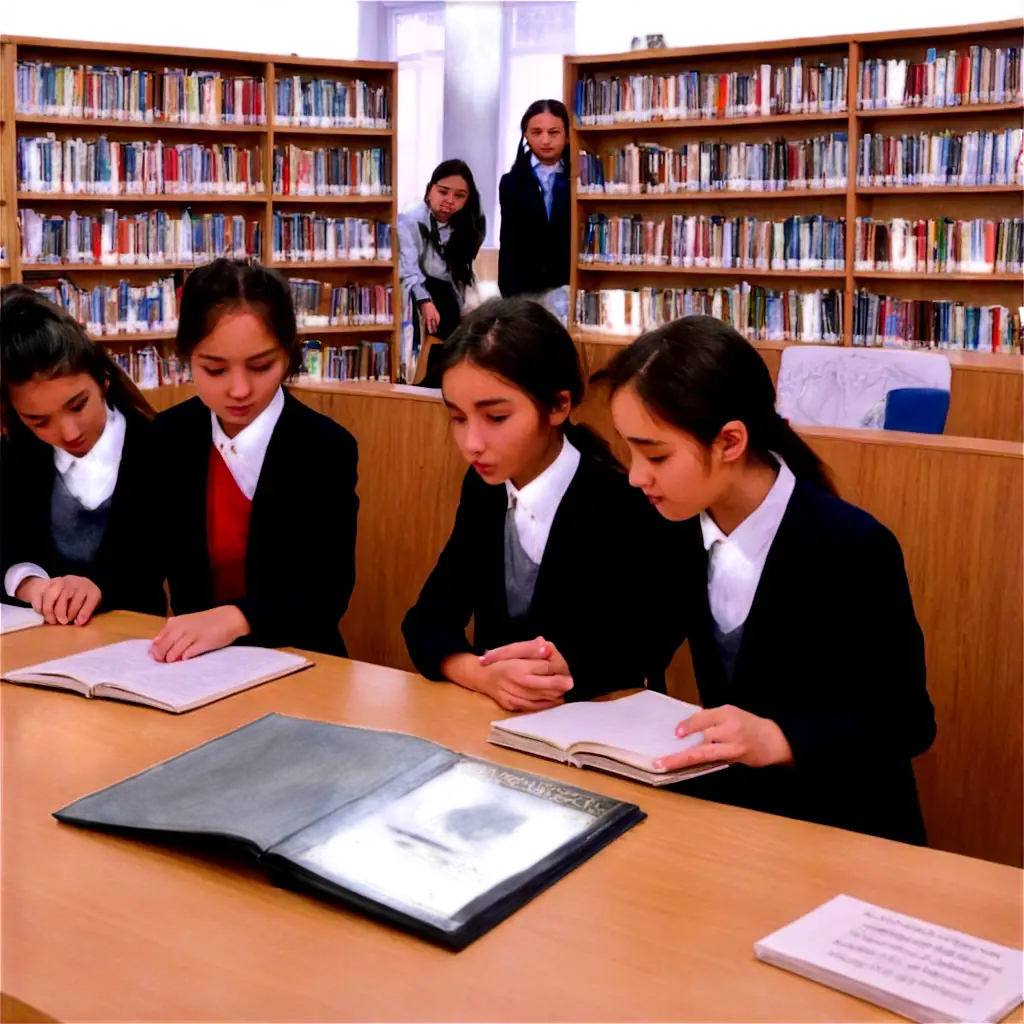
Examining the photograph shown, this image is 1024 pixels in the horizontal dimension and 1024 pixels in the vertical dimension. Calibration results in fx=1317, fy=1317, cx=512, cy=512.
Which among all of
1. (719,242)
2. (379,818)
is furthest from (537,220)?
(379,818)

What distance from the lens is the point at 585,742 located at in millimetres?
1422

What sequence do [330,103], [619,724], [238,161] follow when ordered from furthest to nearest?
[330,103]
[238,161]
[619,724]

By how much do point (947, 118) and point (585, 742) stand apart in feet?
17.2

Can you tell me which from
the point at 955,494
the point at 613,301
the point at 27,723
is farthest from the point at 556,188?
the point at 27,723

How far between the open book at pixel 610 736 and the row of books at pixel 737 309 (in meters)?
4.56

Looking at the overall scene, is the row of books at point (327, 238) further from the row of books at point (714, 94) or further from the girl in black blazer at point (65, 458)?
the girl in black blazer at point (65, 458)

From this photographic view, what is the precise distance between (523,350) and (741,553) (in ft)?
1.50

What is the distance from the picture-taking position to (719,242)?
6.54 m

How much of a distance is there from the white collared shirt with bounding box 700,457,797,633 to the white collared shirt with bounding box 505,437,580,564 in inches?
11.9

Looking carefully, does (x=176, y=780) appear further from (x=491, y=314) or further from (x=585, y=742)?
(x=491, y=314)

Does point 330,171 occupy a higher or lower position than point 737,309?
higher

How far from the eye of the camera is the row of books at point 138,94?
5809 millimetres

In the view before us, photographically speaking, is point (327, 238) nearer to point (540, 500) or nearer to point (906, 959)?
point (540, 500)

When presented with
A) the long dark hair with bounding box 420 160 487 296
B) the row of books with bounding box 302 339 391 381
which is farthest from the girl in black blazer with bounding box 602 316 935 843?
the row of books with bounding box 302 339 391 381
